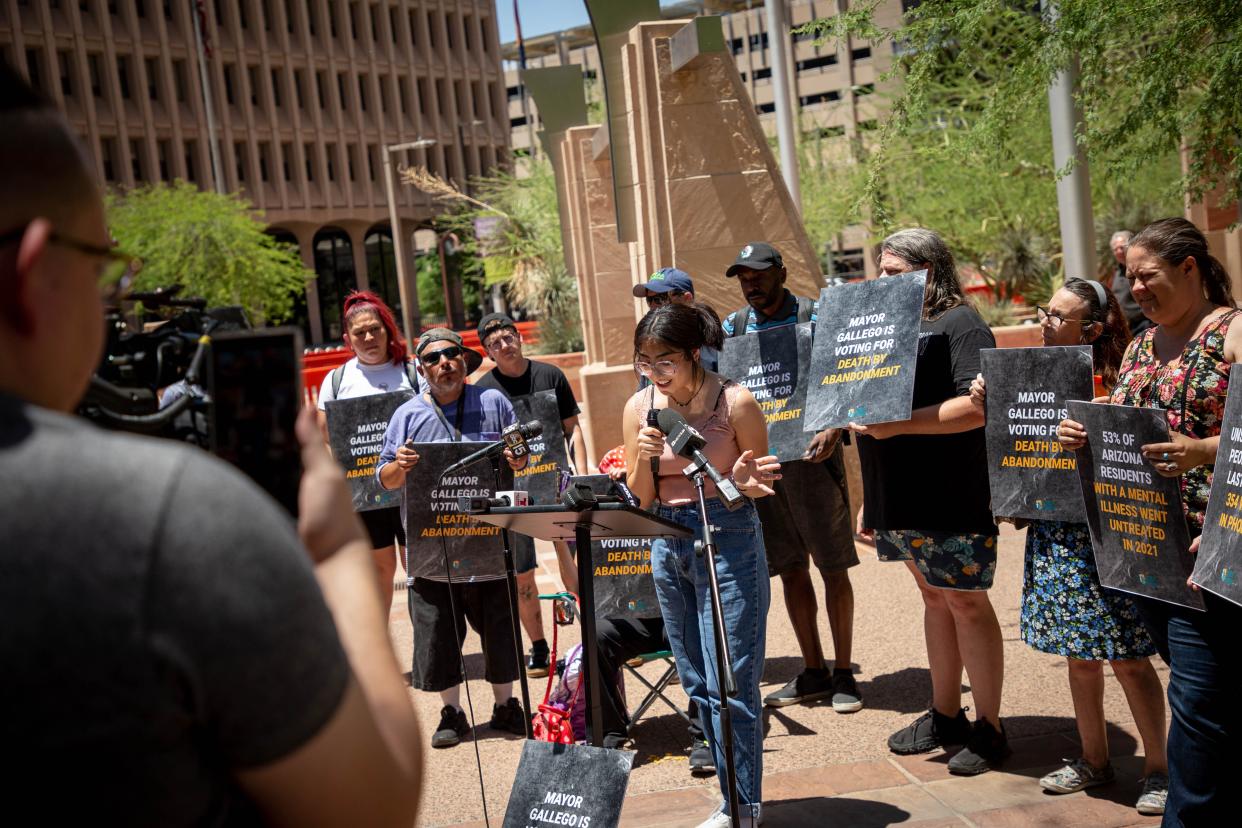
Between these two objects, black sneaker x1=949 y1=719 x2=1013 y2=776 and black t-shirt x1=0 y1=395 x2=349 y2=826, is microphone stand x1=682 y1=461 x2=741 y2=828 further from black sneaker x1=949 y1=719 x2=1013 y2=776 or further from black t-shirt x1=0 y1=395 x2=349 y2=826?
black t-shirt x1=0 y1=395 x2=349 y2=826

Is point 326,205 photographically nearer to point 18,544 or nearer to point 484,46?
point 484,46

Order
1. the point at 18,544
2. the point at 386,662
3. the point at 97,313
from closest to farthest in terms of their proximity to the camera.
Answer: the point at 18,544
the point at 97,313
the point at 386,662

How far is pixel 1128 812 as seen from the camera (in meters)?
4.82

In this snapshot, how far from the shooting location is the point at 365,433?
7.15 m

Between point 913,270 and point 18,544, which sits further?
point 913,270

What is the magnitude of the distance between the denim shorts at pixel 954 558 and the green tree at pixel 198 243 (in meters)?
45.0

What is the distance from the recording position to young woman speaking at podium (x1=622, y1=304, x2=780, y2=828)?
4836mm

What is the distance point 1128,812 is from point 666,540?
2087 mm

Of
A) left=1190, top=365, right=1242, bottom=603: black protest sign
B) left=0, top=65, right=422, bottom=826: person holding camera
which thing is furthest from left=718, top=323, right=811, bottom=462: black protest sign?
left=0, top=65, right=422, bottom=826: person holding camera

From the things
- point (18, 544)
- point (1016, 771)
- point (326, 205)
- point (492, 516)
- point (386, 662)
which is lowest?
point (1016, 771)

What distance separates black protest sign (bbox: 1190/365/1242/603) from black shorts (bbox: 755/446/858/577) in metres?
3.27

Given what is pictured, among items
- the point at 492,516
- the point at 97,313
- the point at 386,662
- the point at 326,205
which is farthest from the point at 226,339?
the point at 326,205

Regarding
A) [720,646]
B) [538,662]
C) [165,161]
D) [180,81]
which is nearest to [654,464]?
[720,646]

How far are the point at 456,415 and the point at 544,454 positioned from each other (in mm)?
742
